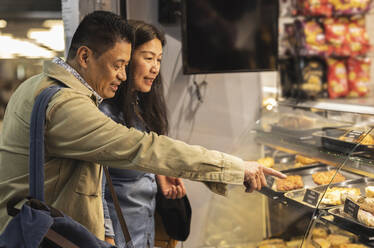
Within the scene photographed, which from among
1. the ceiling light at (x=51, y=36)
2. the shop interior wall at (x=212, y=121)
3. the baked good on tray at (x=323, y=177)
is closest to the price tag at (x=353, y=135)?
the baked good on tray at (x=323, y=177)

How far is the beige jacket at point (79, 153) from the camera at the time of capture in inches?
53.1

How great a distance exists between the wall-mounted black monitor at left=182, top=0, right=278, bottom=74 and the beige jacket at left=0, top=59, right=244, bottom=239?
55.6 inches

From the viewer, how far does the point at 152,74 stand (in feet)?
7.34

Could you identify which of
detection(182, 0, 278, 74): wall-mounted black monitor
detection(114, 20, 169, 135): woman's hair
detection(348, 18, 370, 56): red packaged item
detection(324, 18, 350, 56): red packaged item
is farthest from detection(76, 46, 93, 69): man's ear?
detection(348, 18, 370, 56): red packaged item

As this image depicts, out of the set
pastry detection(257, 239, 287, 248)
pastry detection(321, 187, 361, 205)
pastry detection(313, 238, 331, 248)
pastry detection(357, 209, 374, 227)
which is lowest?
pastry detection(257, 239, 287, 248)

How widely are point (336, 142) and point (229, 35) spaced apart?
3.93 ft

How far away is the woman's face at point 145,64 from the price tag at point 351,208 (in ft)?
3.68

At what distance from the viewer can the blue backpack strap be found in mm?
1280

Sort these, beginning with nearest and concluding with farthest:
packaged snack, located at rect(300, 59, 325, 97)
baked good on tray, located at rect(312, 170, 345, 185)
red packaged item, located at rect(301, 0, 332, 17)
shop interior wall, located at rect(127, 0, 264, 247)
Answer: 1. baked good on tray, located at rect(312, 170, 345, 185)
2. shop interior wall, located at rect(127, 0, 264, 247)
3. red packaged item, located at rect(301, 0, 332, 17)
4. packaged snack, located at rect(300, 59, 325, 97)

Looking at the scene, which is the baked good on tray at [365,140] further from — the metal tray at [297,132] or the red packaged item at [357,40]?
the red packaged item at [357,40]

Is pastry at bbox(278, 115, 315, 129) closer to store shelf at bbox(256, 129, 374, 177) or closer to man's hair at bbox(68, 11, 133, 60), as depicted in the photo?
store shelf at bbox(256, 129, 374, 177)

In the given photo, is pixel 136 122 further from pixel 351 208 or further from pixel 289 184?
pixel 351 208

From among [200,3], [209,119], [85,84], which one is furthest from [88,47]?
[209,119]

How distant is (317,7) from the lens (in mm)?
3627
